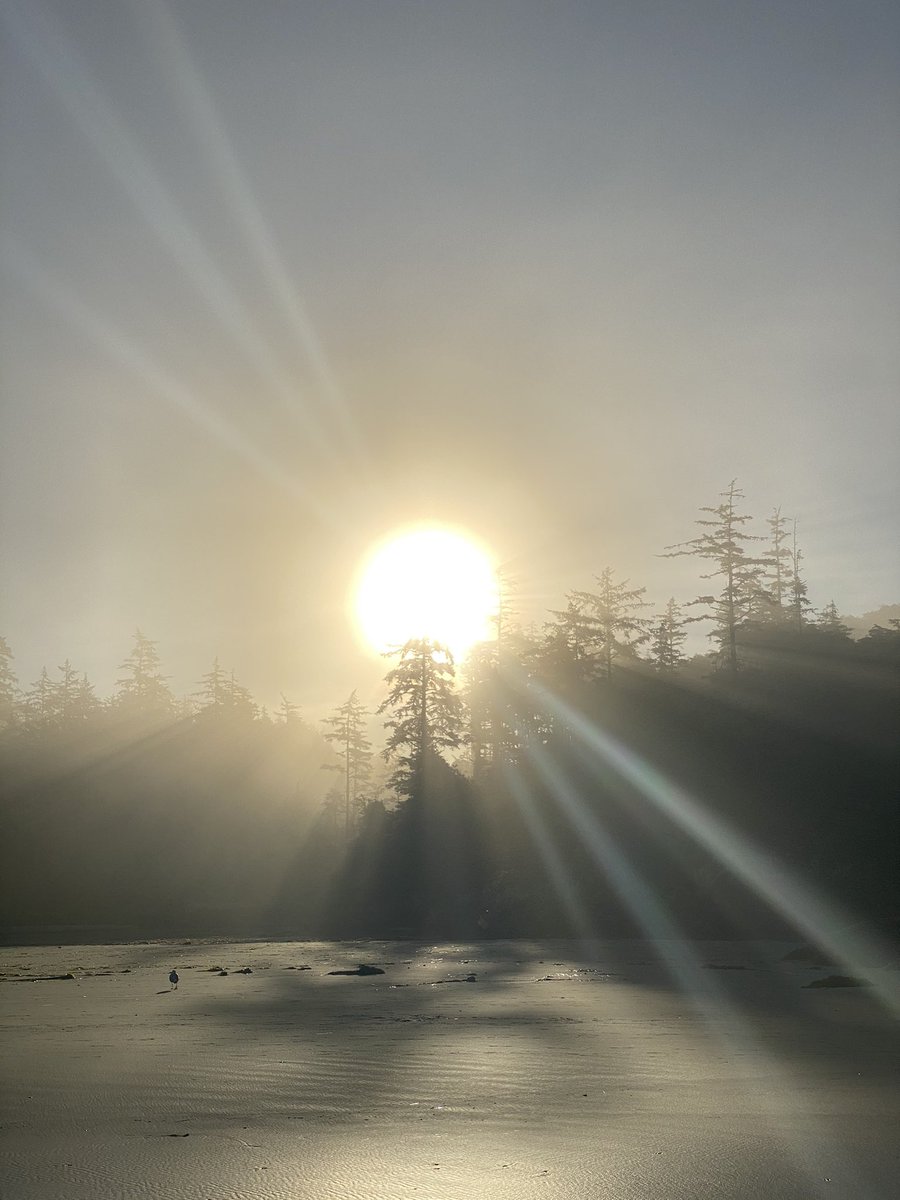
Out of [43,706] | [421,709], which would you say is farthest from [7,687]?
[421,709]

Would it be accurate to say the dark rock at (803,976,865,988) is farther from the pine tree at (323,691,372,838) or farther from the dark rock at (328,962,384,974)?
the pine tree at (323,691,372,838)

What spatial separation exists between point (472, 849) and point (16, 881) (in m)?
31.5

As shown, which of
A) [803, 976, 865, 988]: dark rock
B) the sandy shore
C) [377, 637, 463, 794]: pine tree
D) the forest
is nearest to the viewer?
the sandy shore

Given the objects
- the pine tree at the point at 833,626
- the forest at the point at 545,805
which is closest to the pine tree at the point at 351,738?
the forest at the point at 545,805

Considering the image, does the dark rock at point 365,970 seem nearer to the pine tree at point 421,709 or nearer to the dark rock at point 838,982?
the dark rock at point 838,982

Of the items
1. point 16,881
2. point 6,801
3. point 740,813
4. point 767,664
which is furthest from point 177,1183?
point 6,801

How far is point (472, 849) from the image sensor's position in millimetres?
49125

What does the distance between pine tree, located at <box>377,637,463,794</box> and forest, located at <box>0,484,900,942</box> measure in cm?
14

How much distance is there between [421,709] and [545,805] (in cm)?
1019

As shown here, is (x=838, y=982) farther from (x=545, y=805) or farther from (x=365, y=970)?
(x=545, y=805)

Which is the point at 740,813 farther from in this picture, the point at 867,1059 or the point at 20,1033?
the point at 20,1033

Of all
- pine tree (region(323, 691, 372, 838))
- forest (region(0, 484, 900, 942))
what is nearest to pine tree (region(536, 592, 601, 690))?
forest (region(0, 484, 900, 942))

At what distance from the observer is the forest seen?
1577 inches

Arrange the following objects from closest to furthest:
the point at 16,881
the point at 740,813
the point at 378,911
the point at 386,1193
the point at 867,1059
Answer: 1. the point at 386,1193
2. the point at 867,1059
3. the point at 740,813
4. the point at 378,911
5. the point at 16,881
